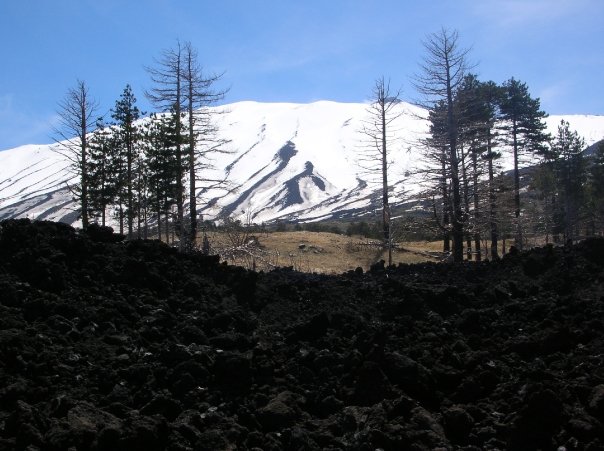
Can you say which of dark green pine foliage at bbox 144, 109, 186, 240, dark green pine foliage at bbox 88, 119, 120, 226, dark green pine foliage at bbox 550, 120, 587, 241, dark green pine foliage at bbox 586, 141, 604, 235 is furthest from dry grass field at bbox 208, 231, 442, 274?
dark green pine foliage at bbox 586, 141, 604, 235

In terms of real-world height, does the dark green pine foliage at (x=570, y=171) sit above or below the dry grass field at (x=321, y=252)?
above

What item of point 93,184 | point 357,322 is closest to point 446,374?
point 357,322

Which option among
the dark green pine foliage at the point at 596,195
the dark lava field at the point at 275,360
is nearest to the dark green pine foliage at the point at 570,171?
the dark green pine foliage at the point at 596,195

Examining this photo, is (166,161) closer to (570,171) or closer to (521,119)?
(521,119)

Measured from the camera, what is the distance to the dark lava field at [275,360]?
5.11m

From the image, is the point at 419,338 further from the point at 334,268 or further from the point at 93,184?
the point at 93,184

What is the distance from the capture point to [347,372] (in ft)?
21.7

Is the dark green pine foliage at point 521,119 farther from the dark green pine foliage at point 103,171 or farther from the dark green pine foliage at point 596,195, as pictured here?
the dark green pine foliage at point 103,171

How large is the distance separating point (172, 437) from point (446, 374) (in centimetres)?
274

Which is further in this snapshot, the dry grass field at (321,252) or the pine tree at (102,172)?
the pine tree at (102,172)

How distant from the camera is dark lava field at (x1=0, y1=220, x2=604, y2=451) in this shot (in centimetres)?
511

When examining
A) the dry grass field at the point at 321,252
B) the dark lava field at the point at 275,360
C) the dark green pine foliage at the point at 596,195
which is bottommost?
the dark lava field at the point at 275,360

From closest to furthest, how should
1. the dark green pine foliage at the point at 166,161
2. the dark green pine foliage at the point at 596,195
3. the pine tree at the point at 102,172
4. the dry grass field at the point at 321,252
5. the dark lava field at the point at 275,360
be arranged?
1. the dark lava field at the point at 275,360
2. the dark green pine foliage at the point at 166,161
3. the dry grass field at the point at 321,252
4. the pine tree at the point at 102,172
5. the dark green pine foliage at the point at 596,195

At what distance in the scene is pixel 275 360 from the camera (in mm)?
7004
